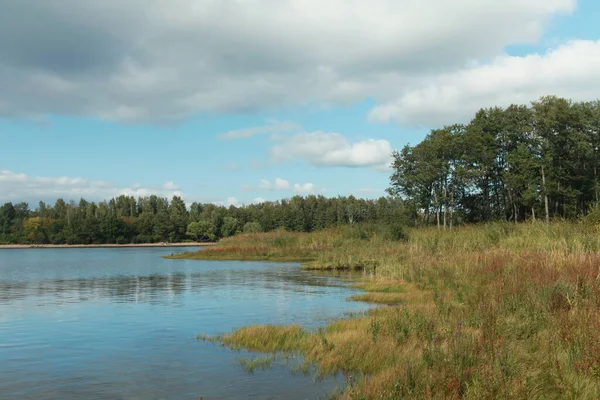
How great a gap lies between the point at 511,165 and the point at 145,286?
67787 millimetres

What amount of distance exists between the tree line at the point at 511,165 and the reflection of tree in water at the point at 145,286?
145ft

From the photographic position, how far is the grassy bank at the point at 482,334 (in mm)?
9094

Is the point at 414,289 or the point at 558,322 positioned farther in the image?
the point at 414,289

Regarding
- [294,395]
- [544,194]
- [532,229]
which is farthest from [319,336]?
[544,194]

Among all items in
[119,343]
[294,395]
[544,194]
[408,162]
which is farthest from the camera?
[408,162]

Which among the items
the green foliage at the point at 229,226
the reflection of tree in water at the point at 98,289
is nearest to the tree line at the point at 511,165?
the reflection of tree in water at the point at 98,289

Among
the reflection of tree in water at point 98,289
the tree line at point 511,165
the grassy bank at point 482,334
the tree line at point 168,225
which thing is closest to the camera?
the grassy bank at point 482,334

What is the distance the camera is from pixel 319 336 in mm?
15586

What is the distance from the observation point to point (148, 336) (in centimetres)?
1791

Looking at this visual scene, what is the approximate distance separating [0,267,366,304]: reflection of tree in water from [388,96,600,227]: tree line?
44.3 metres

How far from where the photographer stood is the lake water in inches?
463

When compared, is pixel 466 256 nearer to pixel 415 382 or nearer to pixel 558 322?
pixel 558 322

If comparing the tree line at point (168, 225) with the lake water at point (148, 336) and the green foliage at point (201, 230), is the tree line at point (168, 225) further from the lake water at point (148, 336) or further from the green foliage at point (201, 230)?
the lake water at point (148, 336)

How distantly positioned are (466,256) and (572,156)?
224 ft
